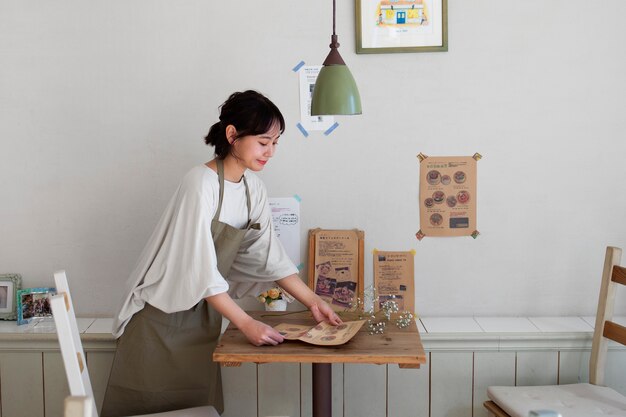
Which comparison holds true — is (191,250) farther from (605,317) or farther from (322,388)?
(605,317)

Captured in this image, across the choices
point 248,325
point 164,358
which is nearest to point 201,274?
point 248,325

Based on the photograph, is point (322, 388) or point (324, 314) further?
point (324, 314)

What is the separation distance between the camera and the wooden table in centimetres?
223

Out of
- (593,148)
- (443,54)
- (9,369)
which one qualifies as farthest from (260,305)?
(593,148)

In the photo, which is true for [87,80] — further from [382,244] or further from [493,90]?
[493,90]

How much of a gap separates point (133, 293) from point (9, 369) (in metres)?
0.75

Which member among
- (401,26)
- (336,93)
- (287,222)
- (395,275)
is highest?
(401,26)

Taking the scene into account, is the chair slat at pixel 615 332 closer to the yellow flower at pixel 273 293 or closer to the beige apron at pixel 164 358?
the yellow flower at pixel 273 293

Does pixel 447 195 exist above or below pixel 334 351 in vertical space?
above

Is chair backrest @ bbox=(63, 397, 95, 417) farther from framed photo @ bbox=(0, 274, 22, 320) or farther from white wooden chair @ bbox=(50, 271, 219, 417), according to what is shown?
framed photo @ bbox=(0, 274, 22, 320)

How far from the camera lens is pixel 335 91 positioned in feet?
7.55

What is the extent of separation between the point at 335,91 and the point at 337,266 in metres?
0.91

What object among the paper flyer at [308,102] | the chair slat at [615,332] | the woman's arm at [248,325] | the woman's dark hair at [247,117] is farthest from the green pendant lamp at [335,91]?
the chair slat at [615,332]

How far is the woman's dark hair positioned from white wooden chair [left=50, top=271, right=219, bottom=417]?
2.36ft
